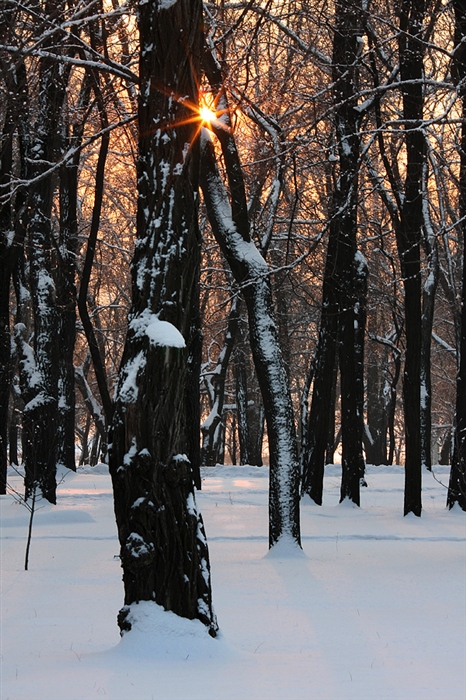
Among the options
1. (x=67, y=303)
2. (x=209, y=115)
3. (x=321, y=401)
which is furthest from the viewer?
(x=67, y=303)

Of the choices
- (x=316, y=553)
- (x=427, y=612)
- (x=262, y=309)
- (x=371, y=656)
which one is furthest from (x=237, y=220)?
(x=371, y=656)

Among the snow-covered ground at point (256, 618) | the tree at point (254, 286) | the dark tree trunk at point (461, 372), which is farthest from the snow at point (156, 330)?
the dark tree trunk at point (461, 372)

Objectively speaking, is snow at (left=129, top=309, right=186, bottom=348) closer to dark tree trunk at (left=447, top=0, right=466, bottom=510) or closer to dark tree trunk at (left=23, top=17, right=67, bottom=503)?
dark tree trunk at (left=447, top=0, right=466, bottom=510)

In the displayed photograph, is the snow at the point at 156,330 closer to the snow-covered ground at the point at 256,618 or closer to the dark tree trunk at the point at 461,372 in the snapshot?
the snow-covered ground at the point at 256,618

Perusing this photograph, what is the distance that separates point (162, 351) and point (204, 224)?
21.8 metres

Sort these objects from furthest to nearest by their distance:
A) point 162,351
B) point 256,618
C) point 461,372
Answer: point 461,372 < point 256,618 < point 162,351

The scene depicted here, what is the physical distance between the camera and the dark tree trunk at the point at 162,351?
5918 millimetres

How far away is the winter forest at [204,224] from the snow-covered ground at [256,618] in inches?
7.6

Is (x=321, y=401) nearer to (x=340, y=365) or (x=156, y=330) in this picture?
(x=340, y=365)

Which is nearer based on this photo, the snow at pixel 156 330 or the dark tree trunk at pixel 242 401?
the snow at pixel 156 330

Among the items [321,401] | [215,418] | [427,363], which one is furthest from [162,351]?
[215,418]

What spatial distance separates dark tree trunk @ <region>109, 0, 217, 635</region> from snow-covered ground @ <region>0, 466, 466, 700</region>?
0.34m

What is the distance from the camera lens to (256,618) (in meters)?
7.65

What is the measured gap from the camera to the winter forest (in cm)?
603
